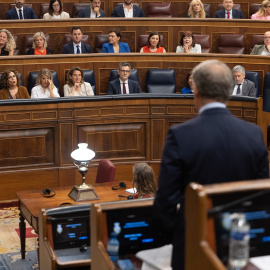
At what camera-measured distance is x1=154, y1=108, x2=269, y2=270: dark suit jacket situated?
1758mm

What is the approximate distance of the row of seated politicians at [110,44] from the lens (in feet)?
21.5

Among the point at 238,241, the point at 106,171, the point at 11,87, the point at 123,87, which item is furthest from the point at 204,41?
the point at 238,241

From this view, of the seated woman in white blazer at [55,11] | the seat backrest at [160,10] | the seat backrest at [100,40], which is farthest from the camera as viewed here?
the seat backrest at [160,10]

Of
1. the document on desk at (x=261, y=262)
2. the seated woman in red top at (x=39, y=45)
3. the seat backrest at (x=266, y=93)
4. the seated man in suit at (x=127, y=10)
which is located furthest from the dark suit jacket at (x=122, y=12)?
the document on desk at (x=261, y=262)

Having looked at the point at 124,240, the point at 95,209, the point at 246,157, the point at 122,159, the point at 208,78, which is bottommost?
the point at 122,159

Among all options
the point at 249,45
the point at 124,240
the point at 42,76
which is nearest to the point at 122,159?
the point at 42,76

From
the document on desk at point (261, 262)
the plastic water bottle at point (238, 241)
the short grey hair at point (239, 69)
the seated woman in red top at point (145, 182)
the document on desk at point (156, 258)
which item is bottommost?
the seated woman in red top at point (145, 182)

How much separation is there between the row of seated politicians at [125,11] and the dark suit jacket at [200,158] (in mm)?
5972

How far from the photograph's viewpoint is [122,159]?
18.3 feet

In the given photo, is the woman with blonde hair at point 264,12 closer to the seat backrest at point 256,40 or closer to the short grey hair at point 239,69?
the seat backrest at point 256,40

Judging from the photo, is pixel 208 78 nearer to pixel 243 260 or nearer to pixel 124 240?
pixel 243 260

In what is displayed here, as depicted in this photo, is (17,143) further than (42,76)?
No

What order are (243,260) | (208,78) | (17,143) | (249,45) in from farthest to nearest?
(249,45) → (17,143) → (208,78) → (243,260)

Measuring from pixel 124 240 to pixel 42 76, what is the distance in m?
3.97
